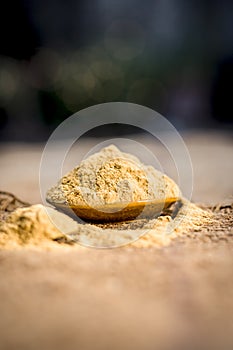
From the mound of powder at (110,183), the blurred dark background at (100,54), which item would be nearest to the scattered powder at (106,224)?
the mound of powder at (110,183)

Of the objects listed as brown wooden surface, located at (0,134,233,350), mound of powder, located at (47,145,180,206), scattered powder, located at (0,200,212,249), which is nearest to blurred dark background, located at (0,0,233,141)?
mound of powder, located at (47,145,180,206)

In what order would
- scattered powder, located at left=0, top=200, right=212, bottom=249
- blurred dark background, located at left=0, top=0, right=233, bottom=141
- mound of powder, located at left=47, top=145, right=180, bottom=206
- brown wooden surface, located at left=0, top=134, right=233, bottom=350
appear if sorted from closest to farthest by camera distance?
brown wooden surface, located at left=0, top=134, right=233, bottom=350, scattered powder, located at left=0, top=200, right=212, bottom=249, mound of powder, located at left=47, top=145, right=180, bottom=206, blurred dark background, located at left=0, top=0, right=233, bottom=141

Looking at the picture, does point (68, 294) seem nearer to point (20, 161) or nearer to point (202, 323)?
point (202, 323)

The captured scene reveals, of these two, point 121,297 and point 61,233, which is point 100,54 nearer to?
point 61,233

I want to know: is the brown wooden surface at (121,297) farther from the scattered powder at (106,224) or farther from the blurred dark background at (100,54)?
the blurred dark background at (100,54)

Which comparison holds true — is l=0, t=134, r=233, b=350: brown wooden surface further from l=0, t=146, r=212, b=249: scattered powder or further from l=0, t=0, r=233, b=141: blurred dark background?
l=0, t=0, r=233, b=141: blurred dark background

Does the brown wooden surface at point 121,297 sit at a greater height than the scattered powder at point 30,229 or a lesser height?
A: lesser
